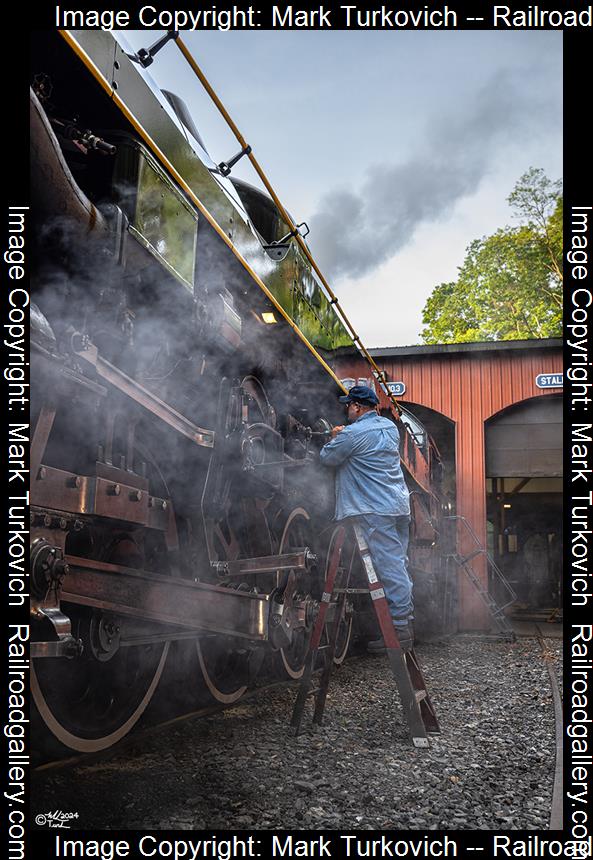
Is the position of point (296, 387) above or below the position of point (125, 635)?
above

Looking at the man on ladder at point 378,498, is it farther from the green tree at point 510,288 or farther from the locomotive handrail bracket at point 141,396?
the green tree at point 510,288

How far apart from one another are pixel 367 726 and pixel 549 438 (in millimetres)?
9847

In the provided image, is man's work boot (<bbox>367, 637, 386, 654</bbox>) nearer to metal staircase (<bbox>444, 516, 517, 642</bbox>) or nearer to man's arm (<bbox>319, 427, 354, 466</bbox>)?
man's arm (<bbox>319, 427, 354, 466</bbox>)

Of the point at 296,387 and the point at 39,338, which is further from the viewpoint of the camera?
the point at 296,387

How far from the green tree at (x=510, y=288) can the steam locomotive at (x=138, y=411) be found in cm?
2134

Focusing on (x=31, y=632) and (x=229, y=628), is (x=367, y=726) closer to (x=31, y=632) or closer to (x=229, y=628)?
(x=229, y=628)

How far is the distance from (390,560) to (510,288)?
23.0m

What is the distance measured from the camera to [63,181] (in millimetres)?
1941

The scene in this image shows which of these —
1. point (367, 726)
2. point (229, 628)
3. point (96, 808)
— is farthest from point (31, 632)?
point (367, 726)

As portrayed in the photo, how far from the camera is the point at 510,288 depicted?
24922mm

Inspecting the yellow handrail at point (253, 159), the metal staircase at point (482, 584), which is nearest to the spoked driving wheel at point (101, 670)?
the yellow handrail at point (253, 159)

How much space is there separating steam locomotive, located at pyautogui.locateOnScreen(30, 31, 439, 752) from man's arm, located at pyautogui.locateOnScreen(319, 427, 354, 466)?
258 mm

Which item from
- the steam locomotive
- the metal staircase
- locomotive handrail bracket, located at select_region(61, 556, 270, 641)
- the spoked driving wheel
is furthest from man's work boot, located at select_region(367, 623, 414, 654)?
the metal staircase

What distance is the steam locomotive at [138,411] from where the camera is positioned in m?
2.05
